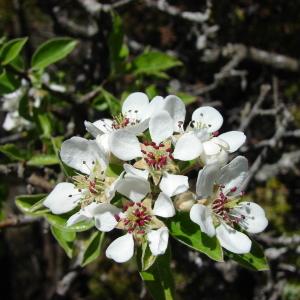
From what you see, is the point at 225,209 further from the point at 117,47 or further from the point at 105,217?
the point at 117,47

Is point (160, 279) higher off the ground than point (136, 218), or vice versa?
point (136, 218)

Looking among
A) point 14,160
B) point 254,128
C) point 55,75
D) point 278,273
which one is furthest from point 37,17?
point 278,273

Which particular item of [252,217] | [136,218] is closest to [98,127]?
[136,218]

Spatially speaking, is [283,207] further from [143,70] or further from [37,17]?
[37,17]

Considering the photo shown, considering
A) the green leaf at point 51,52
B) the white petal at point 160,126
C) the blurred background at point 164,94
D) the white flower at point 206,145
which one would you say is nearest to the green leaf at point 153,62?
the blurred background at point 164,94

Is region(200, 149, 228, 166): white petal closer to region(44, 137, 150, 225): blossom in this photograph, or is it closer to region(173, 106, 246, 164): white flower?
region(173, 106, 246, 164): white flower
